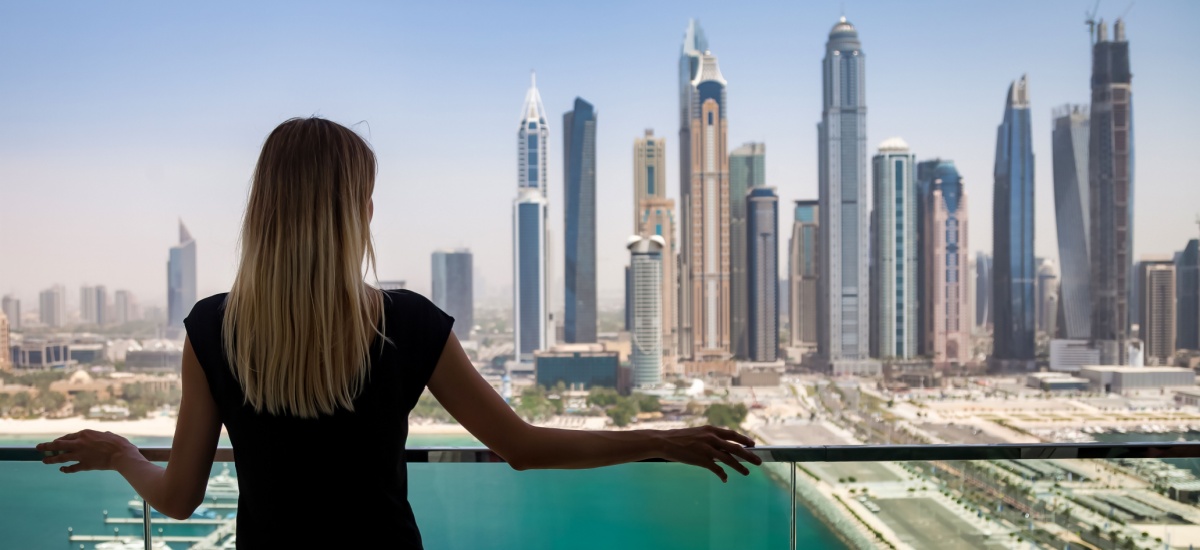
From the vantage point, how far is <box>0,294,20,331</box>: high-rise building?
122ft

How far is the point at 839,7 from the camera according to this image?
45.7 meters

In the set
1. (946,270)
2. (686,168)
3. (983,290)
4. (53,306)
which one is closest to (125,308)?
(53,306)

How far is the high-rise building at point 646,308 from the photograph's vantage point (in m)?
40.4

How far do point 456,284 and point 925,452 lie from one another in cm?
3959

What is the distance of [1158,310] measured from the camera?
4038 cm

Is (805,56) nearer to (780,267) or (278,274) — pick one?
(780,267)

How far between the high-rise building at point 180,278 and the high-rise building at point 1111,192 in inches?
1657

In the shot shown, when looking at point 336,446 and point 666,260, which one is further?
point 666,260

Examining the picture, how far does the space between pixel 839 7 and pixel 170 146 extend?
34820 millimetres

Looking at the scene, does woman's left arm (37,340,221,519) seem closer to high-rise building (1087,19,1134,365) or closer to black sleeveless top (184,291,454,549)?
black sleeveless top (184,291,454,549)

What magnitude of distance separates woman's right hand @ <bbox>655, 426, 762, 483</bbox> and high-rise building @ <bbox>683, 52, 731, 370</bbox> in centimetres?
4093

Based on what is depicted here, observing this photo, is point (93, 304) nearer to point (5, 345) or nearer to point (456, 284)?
Result: point (5, 345)

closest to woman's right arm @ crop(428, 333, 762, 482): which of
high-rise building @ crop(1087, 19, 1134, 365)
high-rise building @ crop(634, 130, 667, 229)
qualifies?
high-rise building @ crop(1087, 19, 1134, 365)

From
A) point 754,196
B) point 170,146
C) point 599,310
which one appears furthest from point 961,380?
point 170,146
